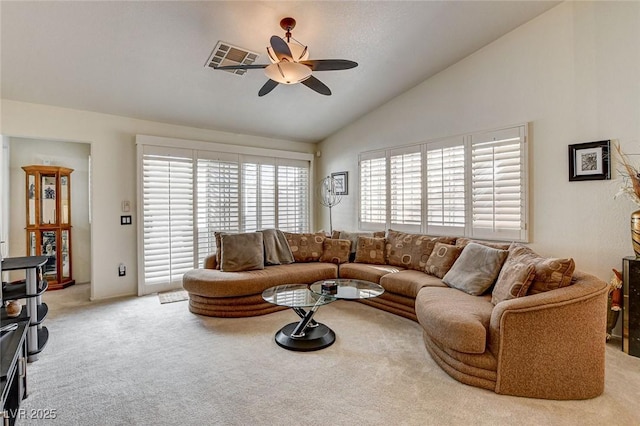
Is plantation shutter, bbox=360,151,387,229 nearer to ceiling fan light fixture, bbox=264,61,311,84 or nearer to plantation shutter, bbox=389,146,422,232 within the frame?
plantation shutter, bbox=389,146,422,232

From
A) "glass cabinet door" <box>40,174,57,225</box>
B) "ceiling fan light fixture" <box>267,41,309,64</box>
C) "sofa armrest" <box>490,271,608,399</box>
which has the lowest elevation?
"sofa armrest" <box>490,271,608,399</box>

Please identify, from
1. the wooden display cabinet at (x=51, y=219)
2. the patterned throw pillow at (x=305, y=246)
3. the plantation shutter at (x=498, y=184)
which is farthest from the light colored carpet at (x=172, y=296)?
the plantation shutter at (x=498, y=184)

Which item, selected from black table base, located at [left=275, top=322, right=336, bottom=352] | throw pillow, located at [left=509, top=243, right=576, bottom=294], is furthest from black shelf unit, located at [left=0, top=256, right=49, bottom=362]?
throw pillow, located at [left=509, top=243, right=576, bottom=294]

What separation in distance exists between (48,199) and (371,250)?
493 cm

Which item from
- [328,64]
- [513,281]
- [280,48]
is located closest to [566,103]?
[513,281]

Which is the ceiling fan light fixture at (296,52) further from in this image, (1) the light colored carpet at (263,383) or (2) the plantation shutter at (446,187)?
(1) the light colored carpet at (263,383)

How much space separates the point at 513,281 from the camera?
8.09 ft

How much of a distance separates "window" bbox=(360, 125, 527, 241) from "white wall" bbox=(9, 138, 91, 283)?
4615 mm

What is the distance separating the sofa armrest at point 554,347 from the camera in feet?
6.70

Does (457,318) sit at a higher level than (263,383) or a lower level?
higher

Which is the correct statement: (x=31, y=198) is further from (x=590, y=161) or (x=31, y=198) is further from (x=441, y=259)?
(x=590, y=161)

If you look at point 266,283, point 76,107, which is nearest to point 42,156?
point 76,107

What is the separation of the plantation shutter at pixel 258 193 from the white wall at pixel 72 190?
261 centimetres

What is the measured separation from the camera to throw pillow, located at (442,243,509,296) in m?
2.93
